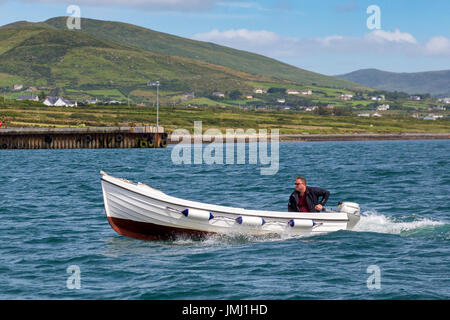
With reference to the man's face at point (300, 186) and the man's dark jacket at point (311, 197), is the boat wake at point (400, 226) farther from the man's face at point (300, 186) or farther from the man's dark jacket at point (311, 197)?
the man's face at point (300, 186)

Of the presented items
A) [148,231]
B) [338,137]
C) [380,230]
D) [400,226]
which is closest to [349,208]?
[380,230]

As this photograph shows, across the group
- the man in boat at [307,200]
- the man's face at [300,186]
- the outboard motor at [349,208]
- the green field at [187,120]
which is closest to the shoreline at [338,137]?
the green field at [187,120]

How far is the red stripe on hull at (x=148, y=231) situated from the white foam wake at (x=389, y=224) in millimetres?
6379

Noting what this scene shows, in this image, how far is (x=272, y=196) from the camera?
34000 mm

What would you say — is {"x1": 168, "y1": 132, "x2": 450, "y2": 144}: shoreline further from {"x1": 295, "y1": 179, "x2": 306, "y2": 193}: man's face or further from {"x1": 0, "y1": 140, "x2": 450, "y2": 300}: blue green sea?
{"x1": 295, "y1": 179, "x2": 306, "y2": 193}: man's face

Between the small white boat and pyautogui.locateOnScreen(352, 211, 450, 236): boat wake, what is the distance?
2945 mm

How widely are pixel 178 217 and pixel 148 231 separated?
133 cm

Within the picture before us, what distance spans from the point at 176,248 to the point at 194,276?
342 centimetres

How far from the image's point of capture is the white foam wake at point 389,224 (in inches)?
879

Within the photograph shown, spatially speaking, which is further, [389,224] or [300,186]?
[389,224]

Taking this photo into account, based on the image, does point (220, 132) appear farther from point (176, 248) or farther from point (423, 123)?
point (176, 248)

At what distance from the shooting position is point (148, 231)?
20281mm

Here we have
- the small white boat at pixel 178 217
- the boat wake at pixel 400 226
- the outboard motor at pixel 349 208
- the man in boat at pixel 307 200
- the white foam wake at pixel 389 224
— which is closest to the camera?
the small white boat at pixel 178 217

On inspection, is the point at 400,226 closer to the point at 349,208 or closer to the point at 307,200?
the point at 349,208
